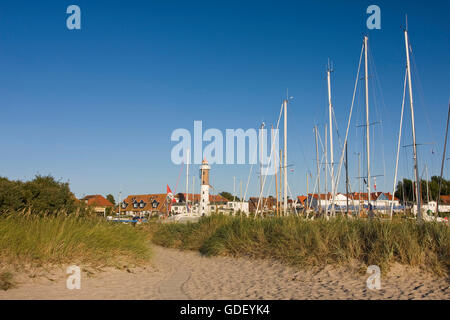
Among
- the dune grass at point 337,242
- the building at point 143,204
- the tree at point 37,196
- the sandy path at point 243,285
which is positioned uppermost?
the tree at point 37,196

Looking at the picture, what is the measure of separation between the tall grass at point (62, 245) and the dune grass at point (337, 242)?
4.53 m

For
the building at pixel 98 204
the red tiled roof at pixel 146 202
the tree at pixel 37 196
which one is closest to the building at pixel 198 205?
the red tiled roof at pixel 146 202

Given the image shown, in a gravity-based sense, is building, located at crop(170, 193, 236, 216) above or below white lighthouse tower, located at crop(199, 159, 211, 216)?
below

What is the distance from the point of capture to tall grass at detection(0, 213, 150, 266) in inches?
400

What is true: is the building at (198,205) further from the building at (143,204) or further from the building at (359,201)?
the building at (359,201)

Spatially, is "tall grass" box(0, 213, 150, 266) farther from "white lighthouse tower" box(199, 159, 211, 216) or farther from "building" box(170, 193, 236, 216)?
"white lighthouse tower" box(199, 159, 211, 216)

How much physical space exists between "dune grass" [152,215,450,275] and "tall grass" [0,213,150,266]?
4.53m

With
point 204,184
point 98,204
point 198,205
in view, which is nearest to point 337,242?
point 98,204

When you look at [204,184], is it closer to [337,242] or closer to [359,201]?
[359,201]

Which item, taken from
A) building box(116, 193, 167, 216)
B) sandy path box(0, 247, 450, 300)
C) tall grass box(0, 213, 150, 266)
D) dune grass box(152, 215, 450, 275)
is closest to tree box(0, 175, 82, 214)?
tall grass box(0, 213, 150, 266)

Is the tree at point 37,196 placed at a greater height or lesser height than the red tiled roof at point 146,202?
greater

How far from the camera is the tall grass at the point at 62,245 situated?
33.3 feet
